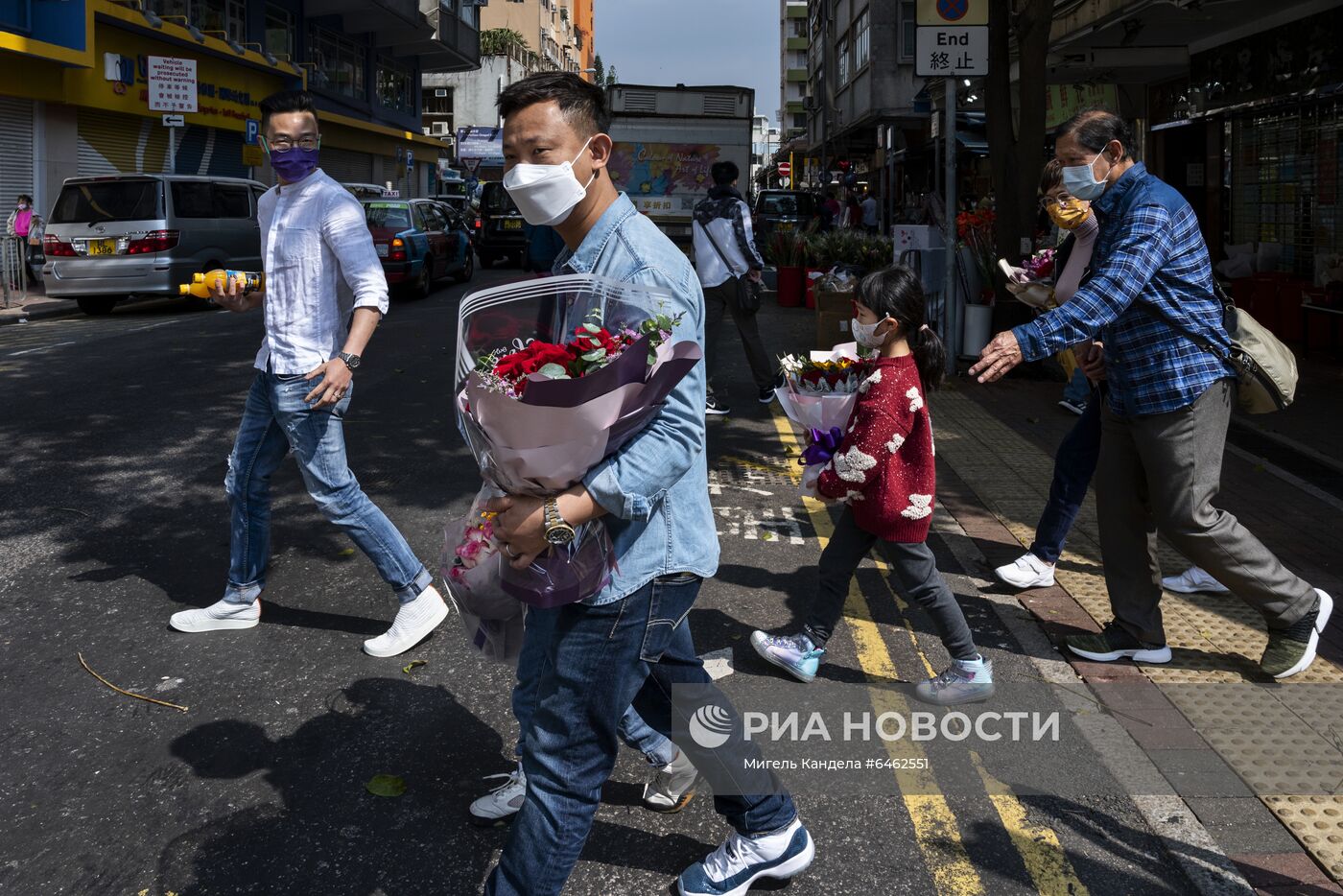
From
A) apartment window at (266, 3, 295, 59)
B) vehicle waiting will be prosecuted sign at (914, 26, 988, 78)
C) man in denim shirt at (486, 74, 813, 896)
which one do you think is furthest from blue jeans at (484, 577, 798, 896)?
apartment window at (266, 3, 295, 59)

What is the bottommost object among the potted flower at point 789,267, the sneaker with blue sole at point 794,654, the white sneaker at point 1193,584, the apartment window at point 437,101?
the sneaker with blue sole at point 794,654

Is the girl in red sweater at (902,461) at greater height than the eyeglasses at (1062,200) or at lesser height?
lesser

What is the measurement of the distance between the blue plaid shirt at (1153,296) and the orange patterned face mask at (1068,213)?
0.22 meters

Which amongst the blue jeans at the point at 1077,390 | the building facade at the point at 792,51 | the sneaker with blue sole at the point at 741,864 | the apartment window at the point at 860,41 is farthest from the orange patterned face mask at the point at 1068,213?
the building facade at the point at 792,51

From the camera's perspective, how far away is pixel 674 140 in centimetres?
2234

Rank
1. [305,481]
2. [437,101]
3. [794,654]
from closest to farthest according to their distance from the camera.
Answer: [794,654], [305,481], [437,101]

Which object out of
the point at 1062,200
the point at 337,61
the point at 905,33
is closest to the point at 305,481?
the point at 1062,200

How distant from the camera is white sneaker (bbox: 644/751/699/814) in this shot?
10.9 ft

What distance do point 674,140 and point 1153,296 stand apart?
19073 millimetres

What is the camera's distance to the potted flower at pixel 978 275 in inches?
443

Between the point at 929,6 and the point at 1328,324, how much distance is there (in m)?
5.34

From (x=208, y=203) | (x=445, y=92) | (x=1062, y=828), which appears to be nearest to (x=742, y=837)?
(x=1062, y=828)

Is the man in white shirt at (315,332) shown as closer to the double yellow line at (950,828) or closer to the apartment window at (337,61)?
the double yellow line at (950,828)

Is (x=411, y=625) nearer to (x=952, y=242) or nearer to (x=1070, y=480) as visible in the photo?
(x=1070, y=480)
